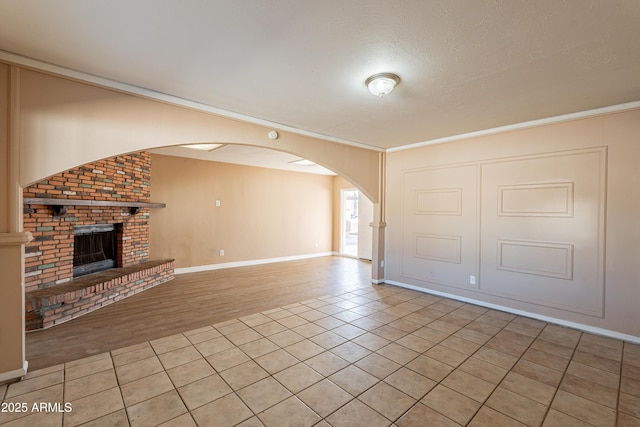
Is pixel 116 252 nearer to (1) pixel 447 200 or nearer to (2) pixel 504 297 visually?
(1) pixel 447 200

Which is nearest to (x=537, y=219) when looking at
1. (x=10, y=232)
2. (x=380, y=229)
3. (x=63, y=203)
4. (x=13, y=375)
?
(x=380, y=229)

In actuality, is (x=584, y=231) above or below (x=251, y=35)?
below

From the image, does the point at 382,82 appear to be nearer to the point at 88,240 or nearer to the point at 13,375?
the point at 13,375

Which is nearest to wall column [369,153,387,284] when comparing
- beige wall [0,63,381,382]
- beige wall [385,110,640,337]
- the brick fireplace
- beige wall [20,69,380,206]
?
beige wall [385,110,640,337]

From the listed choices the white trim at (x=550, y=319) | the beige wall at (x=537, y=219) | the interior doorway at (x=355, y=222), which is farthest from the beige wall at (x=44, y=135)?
the interior doorway at (x=355, y=222)

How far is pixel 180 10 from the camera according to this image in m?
1.66

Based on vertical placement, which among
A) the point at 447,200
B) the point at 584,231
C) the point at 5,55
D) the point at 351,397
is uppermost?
the point at 5,55

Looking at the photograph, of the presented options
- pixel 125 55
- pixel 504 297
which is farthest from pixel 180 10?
pixel 504 297

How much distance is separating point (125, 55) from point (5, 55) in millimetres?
868

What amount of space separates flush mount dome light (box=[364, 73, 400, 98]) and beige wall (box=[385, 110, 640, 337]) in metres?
2.38

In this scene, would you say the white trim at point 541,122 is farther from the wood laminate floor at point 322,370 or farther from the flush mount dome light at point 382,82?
the wood laminate floor at point 322,370

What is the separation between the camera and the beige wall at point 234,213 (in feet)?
19.1

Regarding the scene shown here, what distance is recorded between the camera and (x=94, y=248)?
4.58m

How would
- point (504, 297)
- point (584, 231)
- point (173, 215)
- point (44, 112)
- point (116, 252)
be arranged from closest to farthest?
point (44, 112) < point (584, 231) < point (504, 297) < point (116, 252) < point (173, 215)
